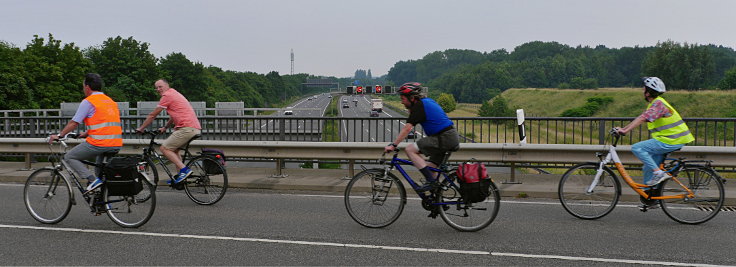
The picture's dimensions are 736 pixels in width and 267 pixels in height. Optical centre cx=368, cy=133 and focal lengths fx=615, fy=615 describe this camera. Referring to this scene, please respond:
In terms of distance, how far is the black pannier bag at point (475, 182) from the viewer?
648 centimetres

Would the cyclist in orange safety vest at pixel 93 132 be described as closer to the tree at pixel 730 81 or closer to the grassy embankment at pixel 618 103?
the grassy embankment at pixel 618 103

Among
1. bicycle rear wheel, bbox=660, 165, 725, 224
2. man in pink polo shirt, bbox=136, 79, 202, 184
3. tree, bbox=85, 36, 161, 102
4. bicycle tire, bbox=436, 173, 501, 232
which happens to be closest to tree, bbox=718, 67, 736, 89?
tree, bbox=85, 36, 161, 102

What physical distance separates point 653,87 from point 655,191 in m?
1.22

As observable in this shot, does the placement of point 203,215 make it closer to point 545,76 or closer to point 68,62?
point 68,62

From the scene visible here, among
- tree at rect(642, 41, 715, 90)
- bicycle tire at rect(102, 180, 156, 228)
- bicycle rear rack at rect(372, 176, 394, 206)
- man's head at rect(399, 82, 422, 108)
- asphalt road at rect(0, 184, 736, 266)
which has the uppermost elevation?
tree at rect(642, 41, 715, 90)

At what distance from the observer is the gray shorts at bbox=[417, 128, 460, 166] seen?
21.9 feet

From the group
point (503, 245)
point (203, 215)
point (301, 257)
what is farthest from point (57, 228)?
point (503, 245)

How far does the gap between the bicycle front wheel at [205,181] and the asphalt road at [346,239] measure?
0.32m

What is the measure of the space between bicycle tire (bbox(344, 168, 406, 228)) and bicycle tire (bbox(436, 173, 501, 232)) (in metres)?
0.46

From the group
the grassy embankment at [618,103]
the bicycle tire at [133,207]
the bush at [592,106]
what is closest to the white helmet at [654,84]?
the bicycle tire at [133,207]

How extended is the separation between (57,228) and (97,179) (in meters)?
0.72

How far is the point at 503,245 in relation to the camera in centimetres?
612

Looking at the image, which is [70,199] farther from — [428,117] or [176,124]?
[428,117]

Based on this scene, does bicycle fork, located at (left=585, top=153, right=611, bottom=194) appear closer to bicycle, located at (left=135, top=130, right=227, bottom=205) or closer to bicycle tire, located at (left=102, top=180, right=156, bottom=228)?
bicycle, located at (left=135, top=130, right=227, bottom=205)
